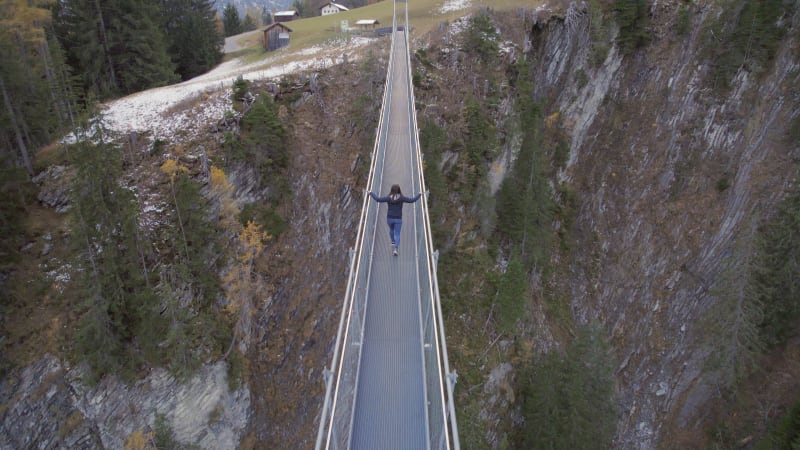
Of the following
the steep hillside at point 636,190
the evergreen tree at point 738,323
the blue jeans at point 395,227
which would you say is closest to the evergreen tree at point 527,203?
the steep hillside at point 636,190

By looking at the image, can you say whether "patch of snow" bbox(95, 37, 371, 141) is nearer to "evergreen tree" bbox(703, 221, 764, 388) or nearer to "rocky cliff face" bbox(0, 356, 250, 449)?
"rocky cliff face" bbox(0, 356, 250, 449)

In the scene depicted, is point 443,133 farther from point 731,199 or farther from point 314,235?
point 731,199

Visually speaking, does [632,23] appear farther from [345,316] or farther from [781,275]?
[345,316]

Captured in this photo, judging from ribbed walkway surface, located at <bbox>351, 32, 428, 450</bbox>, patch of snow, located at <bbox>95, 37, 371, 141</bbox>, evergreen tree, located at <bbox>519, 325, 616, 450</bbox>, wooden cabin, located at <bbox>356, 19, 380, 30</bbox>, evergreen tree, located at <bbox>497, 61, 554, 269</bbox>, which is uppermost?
wooden cabin, located at <bbox>356, 19, 380, 30</bbox>

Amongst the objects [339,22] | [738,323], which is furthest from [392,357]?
[339,22]

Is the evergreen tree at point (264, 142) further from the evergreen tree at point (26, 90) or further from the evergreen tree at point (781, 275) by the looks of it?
the evergreen tree at point (781, 275)

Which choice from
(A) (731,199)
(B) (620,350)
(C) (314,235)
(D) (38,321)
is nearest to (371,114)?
(C) (314,235)

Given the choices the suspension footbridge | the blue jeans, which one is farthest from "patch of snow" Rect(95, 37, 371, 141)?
the blue jeans
